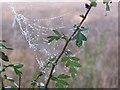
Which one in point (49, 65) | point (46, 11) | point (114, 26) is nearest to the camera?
point (49, 65)

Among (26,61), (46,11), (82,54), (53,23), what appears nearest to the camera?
(53,23)

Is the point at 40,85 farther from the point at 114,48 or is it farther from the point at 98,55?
the point at 114,48

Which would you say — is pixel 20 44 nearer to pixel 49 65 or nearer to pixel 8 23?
pixel 8 23

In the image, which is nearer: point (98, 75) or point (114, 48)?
point (98, 75)

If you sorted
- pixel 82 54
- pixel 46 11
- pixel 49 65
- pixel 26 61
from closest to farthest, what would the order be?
pixel 49 65 < pixel 26 61 < pixel 82 54 < pixel 46 11

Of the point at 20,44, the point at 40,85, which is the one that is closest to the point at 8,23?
the point at 20,44

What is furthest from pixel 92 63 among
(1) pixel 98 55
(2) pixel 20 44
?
(2) pixel 20 44

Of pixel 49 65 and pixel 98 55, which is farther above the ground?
pixel 49 65

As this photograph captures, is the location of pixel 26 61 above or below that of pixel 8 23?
below

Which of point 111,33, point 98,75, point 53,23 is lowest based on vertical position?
point 98,75

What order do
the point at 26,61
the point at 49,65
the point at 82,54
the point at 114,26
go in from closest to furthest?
1. the point at 49,65
2. the point at 26,61
3. the point at 82,54
4. the point at 114,26
